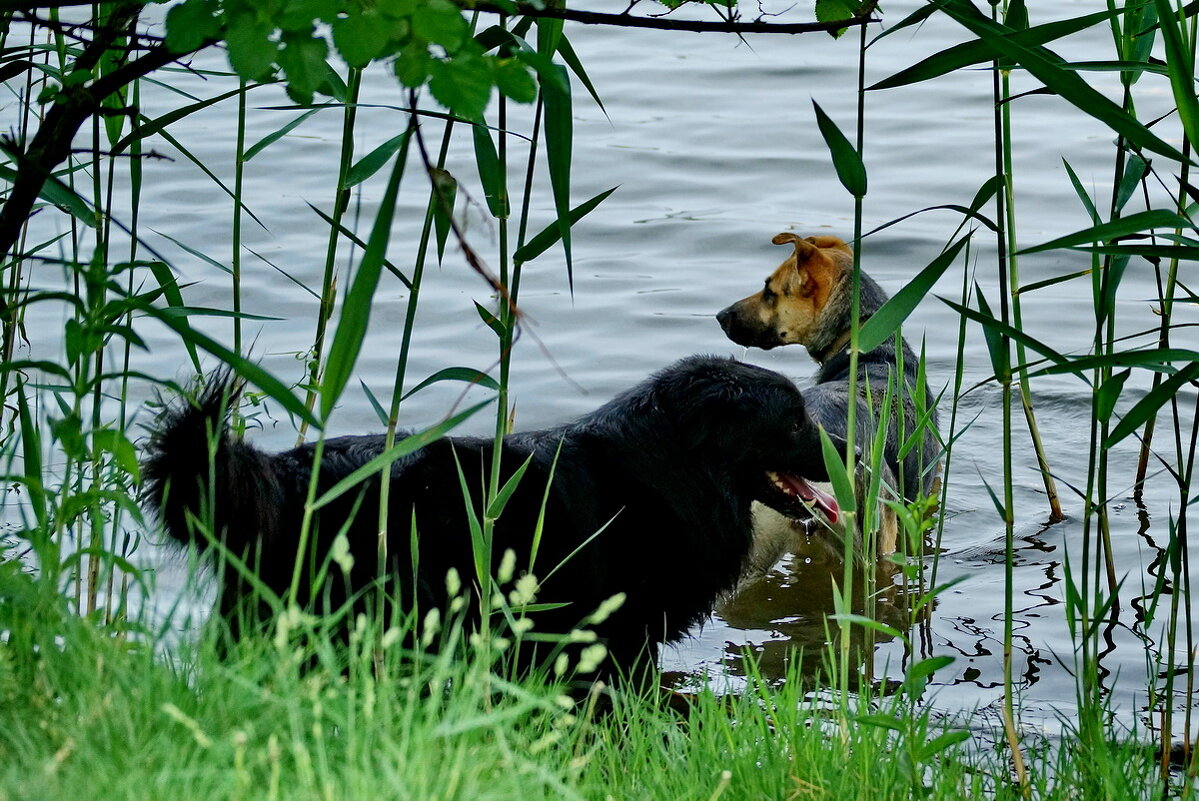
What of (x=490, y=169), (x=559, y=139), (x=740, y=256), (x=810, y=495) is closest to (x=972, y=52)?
(x=559, y=139)

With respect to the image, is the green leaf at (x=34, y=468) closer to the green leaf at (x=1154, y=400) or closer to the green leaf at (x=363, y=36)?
the green leaf at (x=363, y=36)

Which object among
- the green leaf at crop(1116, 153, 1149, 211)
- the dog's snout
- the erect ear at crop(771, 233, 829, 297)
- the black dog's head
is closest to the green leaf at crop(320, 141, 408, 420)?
the green leaf at crop(1116, 153, 1149, 211)

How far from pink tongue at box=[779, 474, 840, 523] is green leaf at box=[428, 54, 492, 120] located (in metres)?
2.28

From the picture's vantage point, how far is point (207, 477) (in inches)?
109

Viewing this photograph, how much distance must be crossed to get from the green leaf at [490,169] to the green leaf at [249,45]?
0.58 meters

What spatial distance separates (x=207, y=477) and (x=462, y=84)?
3.72 feet

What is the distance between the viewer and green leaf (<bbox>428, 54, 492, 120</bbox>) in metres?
1.97

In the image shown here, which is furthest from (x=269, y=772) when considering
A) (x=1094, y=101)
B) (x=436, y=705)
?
(x=1094, y=101)

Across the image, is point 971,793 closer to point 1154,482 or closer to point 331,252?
point 331,252

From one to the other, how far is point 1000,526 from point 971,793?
2.83 metres

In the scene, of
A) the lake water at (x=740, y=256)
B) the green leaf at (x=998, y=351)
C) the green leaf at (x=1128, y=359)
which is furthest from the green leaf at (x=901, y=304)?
the lake water at (x=740, y=256)

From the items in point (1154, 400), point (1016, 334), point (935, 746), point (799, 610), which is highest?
point (1016, 334)

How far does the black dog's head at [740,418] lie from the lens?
3.79 meters

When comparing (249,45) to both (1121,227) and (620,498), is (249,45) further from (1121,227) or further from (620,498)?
(620,498)
